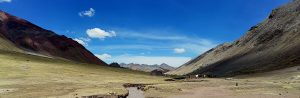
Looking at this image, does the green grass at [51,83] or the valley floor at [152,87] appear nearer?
the valley floor at [152,87]

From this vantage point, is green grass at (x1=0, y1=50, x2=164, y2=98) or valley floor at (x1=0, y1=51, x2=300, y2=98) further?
green grass at (x1=0, y1=50, x2=164, y2=98)

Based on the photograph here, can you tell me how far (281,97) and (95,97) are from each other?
2338cm

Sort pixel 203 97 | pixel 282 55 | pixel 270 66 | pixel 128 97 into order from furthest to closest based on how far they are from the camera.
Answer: pixel 282 55
pixel 270 66
pixel 128 97
pixel 203 97

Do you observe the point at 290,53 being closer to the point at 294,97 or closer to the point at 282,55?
the point at 282,55

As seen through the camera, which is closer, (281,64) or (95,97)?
(95,97)

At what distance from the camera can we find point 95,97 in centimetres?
5609

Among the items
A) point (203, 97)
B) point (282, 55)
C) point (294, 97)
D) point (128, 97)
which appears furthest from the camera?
Result: point (282, 55)

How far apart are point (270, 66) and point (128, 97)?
13216 centimetres

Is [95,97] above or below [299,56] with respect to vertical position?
below

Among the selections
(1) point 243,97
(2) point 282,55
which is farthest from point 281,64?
(1) point 243,97

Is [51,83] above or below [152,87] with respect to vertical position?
above

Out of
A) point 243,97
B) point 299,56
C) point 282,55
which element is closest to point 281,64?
point 299,56

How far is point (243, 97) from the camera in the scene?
56.3m

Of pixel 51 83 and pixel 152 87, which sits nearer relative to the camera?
pixel 152 87
